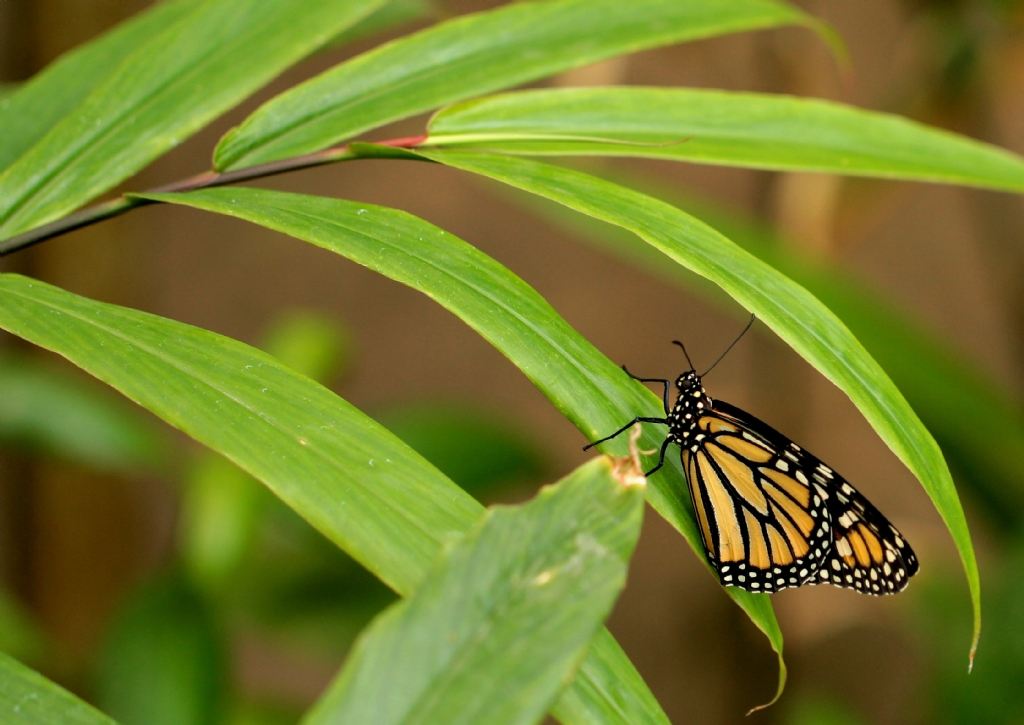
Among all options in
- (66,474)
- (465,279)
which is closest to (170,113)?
(465,279)

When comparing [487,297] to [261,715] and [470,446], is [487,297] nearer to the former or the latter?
[470,446]

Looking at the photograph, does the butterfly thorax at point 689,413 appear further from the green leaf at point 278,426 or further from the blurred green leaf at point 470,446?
the blurred green leaf at point 470,446

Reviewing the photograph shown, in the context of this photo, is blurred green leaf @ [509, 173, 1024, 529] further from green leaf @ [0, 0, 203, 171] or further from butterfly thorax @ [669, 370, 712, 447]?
green leaf @ [0, 0, 203, 171]

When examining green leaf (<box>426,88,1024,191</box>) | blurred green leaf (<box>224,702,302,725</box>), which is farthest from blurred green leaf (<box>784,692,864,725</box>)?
green leaf (<box>426,88,1024,191</box>)

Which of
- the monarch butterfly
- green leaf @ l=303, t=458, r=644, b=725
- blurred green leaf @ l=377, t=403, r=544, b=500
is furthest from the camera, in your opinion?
blurred green leaf @ l=377, t=403, r=544, b=500

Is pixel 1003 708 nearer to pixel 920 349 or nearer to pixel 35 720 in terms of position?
pixel 920 349

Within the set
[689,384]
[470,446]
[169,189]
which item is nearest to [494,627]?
[169,189]
